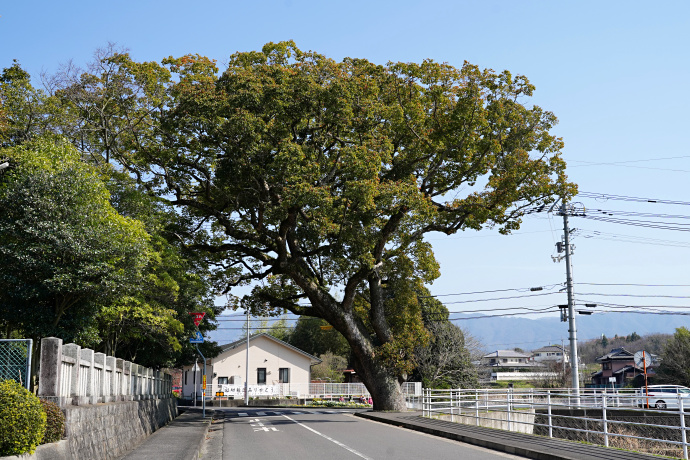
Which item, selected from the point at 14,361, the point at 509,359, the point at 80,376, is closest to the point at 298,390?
the point at 80,376

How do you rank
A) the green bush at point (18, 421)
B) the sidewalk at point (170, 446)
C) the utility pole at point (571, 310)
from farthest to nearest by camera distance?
the utility pole at point (571, 310), the sidewalk at point (170, 446), the green bush at point (18, 421)

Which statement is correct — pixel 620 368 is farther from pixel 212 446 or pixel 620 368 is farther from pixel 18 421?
pixel 18 421

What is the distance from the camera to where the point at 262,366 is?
190ft

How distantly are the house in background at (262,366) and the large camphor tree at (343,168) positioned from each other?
2800cm

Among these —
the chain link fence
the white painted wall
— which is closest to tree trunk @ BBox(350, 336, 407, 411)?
the chain link fence

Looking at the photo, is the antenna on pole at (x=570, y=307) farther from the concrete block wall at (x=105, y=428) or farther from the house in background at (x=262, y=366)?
the house in background at (x=262, y=366)

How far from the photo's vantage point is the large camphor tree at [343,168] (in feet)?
72.5

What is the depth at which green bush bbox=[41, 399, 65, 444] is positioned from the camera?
873 centimetres

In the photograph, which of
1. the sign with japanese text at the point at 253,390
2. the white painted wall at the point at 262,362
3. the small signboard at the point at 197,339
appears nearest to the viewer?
the small signboard at the point at 197,339

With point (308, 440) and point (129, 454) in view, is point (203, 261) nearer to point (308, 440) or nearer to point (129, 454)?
point (308, 440)

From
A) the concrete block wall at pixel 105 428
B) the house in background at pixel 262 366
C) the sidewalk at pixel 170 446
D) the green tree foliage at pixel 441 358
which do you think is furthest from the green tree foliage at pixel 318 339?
the concrete block wall at pixel 105 428

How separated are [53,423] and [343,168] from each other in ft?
51.2

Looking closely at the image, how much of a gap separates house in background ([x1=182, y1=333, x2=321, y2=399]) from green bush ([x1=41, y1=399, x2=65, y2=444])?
4728cm

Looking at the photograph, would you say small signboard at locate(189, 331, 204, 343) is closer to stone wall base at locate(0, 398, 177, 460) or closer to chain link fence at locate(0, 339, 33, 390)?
stone wall base at locate(0, 398, 177, 460)
